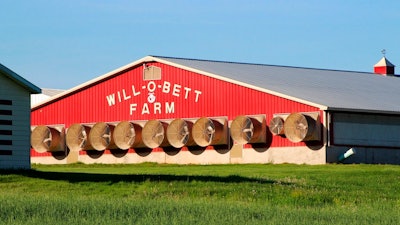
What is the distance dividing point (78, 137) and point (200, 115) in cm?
749

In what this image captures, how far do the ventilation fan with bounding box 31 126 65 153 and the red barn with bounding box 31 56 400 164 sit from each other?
2.1 inches

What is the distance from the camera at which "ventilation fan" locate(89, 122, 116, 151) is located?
197 ft

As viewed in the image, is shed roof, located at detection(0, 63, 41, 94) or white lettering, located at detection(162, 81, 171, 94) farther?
white lettering, located at detection(162, 81, 171, 94)

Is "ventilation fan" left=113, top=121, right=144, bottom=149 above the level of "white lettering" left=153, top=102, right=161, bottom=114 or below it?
below

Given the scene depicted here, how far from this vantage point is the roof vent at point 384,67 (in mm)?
72875

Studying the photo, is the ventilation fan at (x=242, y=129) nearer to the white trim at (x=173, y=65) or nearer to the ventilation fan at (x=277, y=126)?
the ventilation fan at (x=277, y=126)

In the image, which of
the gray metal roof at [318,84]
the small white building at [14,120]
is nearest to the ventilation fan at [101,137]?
the gray metal roof at [318,84]

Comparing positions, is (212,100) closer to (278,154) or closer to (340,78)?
(278,154)

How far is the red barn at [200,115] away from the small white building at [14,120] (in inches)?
590

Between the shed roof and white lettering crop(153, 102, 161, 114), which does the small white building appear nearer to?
the shed roof

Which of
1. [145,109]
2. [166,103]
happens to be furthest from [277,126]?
[145,109]

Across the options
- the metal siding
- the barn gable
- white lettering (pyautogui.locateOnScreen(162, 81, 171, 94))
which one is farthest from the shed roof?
white lettering (pyautogui.locateOnScreen(162, 81, 171, 94))

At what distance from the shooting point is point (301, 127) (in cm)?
5247

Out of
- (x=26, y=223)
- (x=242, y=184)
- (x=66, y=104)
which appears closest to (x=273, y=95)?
(x=66, y=104)
